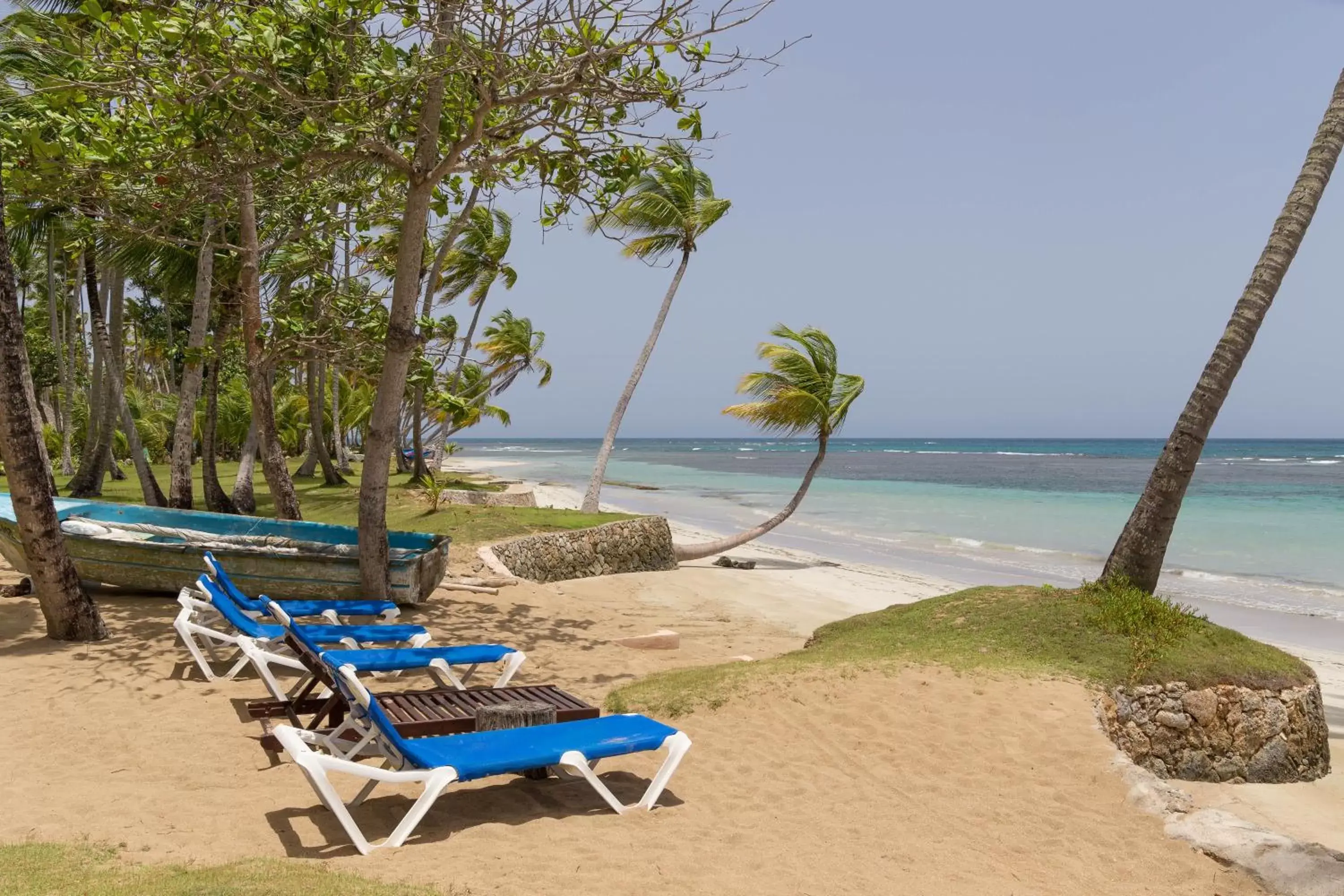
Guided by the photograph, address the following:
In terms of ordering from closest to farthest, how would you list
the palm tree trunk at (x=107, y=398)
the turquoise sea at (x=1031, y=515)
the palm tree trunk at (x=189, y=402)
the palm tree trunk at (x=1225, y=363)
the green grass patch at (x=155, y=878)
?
the green grass patch at (x=155, y=878) < the palm tree trunk at (x=1225, y=363) < the palm tree trunk at (x=189, y=402) < the palm tree trunk at (x=107, y=398) < the turquoise sea at (x=1031, y=515)

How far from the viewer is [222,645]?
718 cm

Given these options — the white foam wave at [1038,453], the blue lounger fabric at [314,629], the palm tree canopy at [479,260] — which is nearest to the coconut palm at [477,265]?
the palm tree canopy at [479,260]

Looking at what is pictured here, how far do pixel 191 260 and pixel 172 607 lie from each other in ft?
32.8

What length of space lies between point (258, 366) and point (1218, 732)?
31.6ft

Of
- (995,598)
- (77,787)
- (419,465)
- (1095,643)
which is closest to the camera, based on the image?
(77,787)

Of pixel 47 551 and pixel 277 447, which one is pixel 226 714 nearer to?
pixel 47 551

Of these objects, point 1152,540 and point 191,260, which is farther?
point 191,260

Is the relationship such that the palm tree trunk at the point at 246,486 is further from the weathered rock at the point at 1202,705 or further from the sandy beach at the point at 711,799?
the weathered rock at the point at 1202,705

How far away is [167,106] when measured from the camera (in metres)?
7.25

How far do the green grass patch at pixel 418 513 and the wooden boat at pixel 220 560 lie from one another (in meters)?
1.76

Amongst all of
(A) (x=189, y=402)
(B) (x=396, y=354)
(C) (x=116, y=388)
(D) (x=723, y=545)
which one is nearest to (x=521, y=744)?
(B) (x=396, y=354)

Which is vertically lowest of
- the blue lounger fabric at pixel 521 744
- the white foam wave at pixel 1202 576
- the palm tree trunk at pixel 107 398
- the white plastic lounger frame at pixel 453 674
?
the white foam wave at pixel 1202 576

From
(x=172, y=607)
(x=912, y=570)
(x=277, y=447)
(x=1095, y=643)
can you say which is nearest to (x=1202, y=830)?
(x=1095, y=643)

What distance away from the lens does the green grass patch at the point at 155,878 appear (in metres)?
2.85
